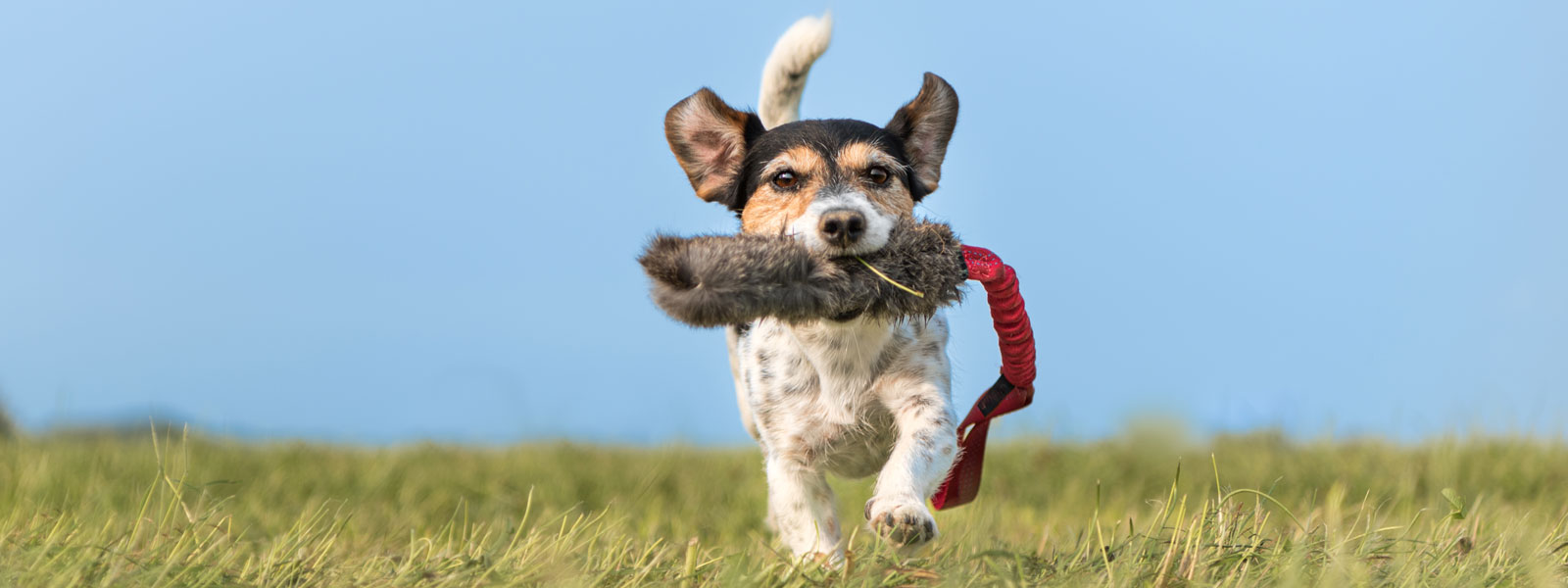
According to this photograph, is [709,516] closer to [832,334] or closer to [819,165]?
[832,334]

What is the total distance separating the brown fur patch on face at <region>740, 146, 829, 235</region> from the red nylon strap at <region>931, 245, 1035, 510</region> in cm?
70

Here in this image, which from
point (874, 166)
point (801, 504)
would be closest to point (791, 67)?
point (874, 166)

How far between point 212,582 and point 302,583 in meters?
0.25

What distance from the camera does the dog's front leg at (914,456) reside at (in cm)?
380

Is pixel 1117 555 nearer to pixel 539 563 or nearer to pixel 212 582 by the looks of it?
pixel 539 563

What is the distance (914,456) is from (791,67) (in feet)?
10.2

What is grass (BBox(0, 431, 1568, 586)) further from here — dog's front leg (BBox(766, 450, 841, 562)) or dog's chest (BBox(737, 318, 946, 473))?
dog's chest (BBox(737, 318, 946, 473))

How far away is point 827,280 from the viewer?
4043mm

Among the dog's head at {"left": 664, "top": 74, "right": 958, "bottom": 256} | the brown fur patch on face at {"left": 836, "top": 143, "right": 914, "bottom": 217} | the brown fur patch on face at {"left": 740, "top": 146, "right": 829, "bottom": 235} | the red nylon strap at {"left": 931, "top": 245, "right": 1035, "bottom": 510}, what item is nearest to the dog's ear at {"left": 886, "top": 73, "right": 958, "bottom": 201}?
the dog's head at {"left": 664, "top": 74, "right": 958, "bottom": 256}

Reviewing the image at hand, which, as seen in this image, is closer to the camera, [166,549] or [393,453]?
[166,549]

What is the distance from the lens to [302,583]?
11.5ft

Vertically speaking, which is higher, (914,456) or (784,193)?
(784,193)

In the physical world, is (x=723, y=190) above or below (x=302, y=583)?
above

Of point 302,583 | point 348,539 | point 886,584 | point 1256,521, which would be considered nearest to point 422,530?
point 348,539
